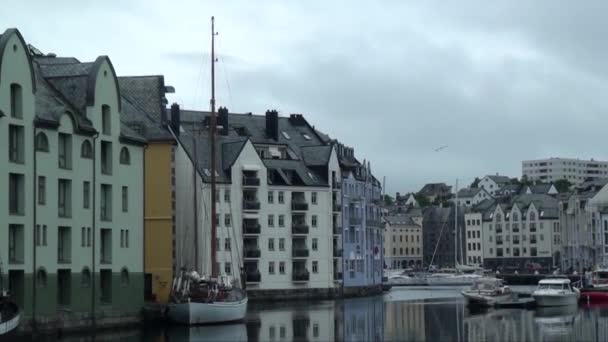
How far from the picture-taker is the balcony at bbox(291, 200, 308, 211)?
139 meters

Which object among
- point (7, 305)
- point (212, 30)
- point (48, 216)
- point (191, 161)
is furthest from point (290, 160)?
point (7, 305)

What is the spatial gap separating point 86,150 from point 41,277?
33.9 feet

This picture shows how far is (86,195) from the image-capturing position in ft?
271

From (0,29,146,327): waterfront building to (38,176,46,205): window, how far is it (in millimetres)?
63

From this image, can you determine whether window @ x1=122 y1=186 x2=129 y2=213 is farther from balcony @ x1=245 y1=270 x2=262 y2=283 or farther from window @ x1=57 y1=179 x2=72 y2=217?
balcony @ x1=245 y1=270 x2=262 y2=283

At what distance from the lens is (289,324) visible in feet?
286

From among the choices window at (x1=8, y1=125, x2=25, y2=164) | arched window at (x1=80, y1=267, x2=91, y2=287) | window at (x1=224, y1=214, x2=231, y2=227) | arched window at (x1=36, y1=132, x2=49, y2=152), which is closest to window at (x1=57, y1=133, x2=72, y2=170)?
arched window at (x1=36, y1=132, x2=49, y2=152)

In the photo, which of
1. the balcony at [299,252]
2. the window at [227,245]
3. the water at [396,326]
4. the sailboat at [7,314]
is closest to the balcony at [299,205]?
the balcony at [299,252]

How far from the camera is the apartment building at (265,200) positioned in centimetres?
13138

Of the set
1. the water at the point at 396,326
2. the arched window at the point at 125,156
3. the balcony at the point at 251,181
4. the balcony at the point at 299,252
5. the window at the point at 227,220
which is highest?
the balcony at the point at 251,181

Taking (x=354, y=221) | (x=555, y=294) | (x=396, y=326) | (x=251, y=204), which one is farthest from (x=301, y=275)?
(x=396, y=326)

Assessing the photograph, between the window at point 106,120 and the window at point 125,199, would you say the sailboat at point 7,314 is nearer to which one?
the window at point 125,199

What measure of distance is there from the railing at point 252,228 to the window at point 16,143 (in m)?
60.8

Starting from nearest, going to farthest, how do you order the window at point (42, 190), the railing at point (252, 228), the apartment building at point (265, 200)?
the window at point (42, 190)
the apartment building at point (265, 200)
the railing at point (252, 228)
